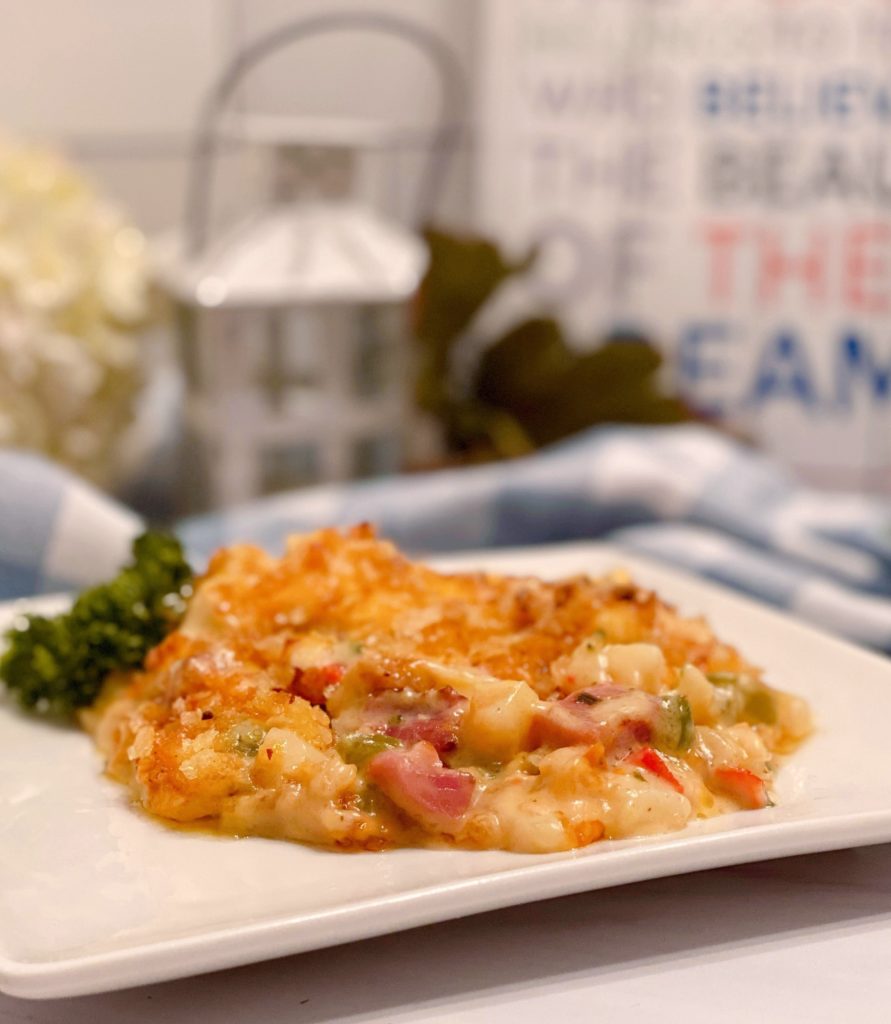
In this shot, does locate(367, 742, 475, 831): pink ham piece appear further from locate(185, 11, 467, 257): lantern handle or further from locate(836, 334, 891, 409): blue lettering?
locate(836, 334, 891, 409): blue lettering

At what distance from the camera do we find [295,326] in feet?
9.02

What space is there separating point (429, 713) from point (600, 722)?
0.15 meters

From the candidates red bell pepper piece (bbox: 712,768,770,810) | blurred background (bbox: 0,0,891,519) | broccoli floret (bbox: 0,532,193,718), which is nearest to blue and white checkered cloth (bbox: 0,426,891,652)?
blurred background (bbox: 0,0,891,519)

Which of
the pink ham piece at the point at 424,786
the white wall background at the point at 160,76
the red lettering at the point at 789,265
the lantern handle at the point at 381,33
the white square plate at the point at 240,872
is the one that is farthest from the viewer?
the red lettering at the point at 789,265

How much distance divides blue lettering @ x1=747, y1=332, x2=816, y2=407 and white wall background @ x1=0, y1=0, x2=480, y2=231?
104 centimetres

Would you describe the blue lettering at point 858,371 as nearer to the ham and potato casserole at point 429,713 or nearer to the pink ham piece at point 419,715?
the ham and potato casserole at point 429,713

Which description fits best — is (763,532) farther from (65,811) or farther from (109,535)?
(65,811)

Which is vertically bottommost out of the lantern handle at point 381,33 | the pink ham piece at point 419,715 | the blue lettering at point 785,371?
the blue lettering at point 785,371

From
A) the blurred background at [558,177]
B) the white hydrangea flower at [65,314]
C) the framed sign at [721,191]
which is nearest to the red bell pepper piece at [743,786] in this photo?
the white hydrangea flower at [65,314]

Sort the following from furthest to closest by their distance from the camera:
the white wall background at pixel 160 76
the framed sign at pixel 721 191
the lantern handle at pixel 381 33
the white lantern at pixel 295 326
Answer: the framed sign at pixel 721 191 → the white wall background at pixel 160 76 → the lantern handle at pixel 381 33 → the white lantern at pixel 295 326

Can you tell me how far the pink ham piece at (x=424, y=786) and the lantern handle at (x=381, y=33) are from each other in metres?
2.35

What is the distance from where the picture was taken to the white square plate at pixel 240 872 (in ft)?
2.98

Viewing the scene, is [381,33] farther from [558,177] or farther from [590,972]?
[590,972]

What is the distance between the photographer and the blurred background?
11.0ft
